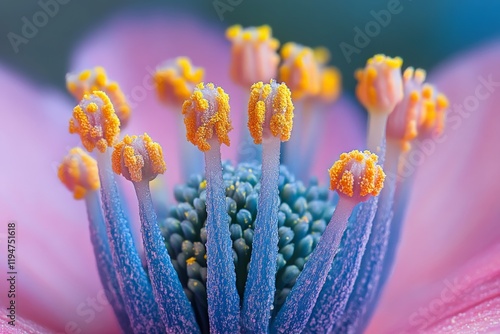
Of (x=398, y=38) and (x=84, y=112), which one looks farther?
(x=398, y=38)

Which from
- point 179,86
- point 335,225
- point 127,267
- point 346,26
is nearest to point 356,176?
point 335,225

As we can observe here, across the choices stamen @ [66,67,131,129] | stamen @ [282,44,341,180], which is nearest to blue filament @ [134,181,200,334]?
stamen @ [66,67,131,129]

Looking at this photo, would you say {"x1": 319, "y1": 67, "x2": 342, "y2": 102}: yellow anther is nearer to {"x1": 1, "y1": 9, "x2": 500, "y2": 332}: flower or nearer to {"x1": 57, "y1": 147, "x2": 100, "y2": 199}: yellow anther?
{"x1": 1, "y1": 9, "x2": 500, "y2": 332}: flower

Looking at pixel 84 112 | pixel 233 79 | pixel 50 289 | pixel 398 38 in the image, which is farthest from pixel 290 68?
pixel 50 289

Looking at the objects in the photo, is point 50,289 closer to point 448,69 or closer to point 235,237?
point 235,237

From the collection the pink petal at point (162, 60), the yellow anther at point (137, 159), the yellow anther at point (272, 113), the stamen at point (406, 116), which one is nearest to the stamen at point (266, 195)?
the yellow anther at point (272, 113)

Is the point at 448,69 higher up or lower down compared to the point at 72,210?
higher up
